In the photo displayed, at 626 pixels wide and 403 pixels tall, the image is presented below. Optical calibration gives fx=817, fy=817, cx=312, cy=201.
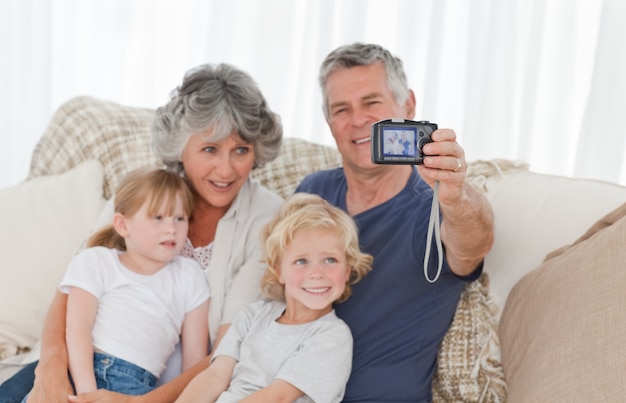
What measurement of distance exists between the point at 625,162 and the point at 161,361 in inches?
60.5

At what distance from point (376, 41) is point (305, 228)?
4.48 ft

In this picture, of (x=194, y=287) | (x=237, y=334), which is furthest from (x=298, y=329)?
(x=194, y=287)

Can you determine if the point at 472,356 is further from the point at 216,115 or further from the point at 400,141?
the point at 216,115

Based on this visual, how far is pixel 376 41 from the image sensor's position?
2996 millimetres

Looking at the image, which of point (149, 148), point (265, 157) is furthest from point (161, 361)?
point (149, 148)

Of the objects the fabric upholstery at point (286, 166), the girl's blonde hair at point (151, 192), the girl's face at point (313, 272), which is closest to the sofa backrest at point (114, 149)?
the fabric upholstery at point (286, 166)

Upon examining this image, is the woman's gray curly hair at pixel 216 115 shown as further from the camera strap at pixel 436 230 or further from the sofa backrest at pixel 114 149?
the camera strap at pixel 436 230

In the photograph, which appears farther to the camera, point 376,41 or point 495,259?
point 376,41

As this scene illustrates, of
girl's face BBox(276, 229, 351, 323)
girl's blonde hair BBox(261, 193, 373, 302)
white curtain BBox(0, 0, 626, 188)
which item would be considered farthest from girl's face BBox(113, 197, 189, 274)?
white curtain BBox(0, 0, 626, 188)

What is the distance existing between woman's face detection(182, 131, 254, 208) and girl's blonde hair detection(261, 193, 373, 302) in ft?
0.75

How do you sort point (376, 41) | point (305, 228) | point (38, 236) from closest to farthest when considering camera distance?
1. point (305, 228)
2. point (38, 236)
3. point (376, 41)

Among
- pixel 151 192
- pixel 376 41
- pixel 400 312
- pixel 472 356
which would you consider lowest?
pixel 472 356

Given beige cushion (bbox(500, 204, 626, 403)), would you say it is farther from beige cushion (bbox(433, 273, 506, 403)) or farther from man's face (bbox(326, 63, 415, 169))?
man's face (bbox(326, 63, 415, 169))

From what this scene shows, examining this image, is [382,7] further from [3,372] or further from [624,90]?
[3,372]
